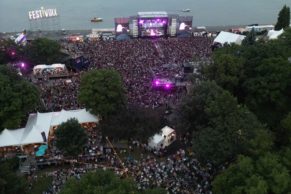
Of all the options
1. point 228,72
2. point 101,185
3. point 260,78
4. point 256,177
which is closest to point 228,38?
point 228,72

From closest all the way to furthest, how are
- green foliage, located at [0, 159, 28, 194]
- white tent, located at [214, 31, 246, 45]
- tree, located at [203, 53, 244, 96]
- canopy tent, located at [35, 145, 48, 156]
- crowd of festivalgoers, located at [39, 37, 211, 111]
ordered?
1. green foliage, located at [0, 159, 28, 194]
2. canopy tent, located at [35, 145, 48, 156]
3. tree, located at [203, 53, 244, 96]
4. crowd of festivalgoers, located at [39, 37, 211, 111]
5. white tent, located at [214, 31, 246, 45]

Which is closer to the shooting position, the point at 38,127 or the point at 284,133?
the point at 284,133

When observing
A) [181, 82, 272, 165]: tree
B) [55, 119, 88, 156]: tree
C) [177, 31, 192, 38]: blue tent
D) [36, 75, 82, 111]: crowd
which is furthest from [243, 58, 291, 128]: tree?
[177, 31, 192, 38]: blue tent

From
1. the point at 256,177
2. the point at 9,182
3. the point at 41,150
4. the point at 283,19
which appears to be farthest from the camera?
the point at 283,19

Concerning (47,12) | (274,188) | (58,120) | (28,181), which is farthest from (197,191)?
(47,12)

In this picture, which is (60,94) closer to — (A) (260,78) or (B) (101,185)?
(A) (260,78)

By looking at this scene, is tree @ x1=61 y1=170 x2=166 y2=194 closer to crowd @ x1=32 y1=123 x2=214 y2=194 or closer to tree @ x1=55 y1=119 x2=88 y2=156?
crowd @ x1=32 y1=123 x2=214 y2=194
